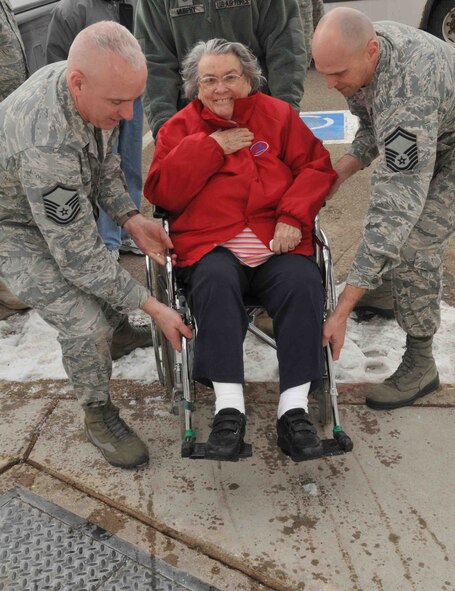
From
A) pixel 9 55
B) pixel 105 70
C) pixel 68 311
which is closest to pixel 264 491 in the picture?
pixel 68 311

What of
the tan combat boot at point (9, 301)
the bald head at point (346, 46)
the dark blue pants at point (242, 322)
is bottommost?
the tan combat boot at point (9, 301)

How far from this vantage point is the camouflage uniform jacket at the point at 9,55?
3.55m

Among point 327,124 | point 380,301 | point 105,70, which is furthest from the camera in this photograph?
point 327,124

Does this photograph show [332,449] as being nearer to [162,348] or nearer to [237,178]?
[162,348]

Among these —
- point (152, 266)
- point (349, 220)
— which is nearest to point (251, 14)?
point (152, 266)

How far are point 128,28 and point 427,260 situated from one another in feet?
7.49

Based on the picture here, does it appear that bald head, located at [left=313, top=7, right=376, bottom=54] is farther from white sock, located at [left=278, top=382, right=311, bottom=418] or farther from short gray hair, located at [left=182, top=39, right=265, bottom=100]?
white sock, located at [left=278, top=382, right=311, bottom=418]

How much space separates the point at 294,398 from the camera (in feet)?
7.99

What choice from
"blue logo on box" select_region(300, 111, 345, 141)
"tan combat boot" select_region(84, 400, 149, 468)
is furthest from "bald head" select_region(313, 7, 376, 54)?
"blue logo on box" select_region(300, 111, 345, 141)

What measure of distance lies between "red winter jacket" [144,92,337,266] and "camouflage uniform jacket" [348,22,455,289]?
0.34 metres

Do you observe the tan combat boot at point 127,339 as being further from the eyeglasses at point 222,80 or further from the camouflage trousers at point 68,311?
the eyeglasses at point 222,80

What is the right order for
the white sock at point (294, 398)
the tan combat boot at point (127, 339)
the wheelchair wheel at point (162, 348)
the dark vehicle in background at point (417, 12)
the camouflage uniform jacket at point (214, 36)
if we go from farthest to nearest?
the dark vehicle in background at point (417, 12) < the tan combat boot at point (127, 339) < the camouflage uniform jacket at point (214, 36) < the wheelchair wheel at point (162, 348) < the white sock at point (294, 398)

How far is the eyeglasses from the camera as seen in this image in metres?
2.68

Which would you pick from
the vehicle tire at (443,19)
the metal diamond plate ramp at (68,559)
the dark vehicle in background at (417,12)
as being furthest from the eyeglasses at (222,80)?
the vehicle tire at (443,19)
